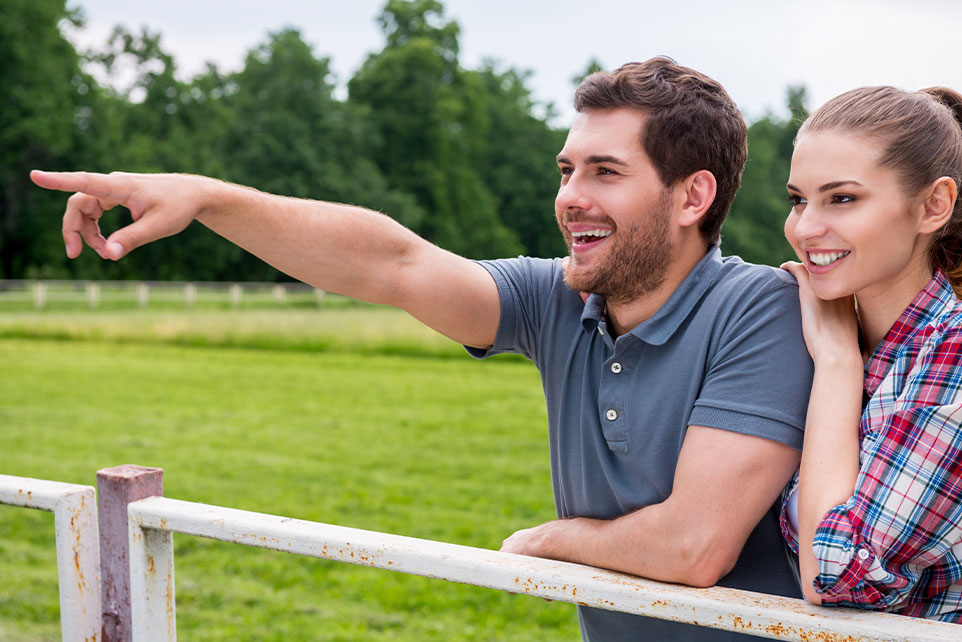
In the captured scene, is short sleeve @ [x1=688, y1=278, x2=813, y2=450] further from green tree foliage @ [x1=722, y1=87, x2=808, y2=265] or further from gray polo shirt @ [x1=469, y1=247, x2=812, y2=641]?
green tree foliage @ [x1=722, y1=87, x2=808, y2=265]

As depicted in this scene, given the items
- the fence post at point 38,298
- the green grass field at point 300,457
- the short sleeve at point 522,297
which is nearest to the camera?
the short sleeve at point 522,297

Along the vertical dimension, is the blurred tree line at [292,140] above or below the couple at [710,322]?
above

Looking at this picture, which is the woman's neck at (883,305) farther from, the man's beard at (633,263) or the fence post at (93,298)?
the fence post at (93,298)

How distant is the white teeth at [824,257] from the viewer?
174 centimetres

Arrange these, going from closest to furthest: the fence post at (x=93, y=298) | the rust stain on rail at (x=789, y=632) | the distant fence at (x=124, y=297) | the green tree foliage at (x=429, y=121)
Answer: the rust stain on rail at (x=789, y=632) → the distant fence at (x=124, y=297) → the fence post at (x=93, y=298) → the green tree foliage at (x=429, y=121)

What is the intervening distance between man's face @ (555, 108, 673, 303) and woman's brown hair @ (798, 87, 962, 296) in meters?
0.38

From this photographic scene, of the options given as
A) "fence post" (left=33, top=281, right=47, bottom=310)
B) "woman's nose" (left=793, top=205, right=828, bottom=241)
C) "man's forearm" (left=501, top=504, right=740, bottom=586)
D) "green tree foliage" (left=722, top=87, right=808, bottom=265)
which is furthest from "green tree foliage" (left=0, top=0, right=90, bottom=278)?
"woman's nose" (left=793, top=205, right=828, bottom=241)

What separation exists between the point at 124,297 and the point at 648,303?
2808cm

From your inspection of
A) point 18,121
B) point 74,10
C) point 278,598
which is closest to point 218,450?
point 278,598

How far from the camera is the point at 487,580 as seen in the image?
1525 mm

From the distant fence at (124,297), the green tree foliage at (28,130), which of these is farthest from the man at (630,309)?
the green tree foliage at (28,130)

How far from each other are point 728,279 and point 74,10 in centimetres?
4525

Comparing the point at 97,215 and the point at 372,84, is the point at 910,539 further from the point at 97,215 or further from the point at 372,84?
the point at 372,84

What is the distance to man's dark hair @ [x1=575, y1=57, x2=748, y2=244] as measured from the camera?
6.75 ft
